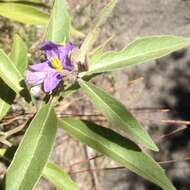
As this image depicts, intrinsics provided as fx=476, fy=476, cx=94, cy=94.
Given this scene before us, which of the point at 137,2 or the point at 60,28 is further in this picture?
the point at 137,2

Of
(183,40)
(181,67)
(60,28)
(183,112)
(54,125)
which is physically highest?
(60,28)

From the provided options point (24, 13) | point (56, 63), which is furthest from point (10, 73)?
point (24, 13)

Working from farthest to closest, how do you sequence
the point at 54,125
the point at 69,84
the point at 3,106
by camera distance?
the point at 3,106 < the point at 69,84 < the point at 54,125

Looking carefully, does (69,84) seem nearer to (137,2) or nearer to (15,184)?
(15,184)

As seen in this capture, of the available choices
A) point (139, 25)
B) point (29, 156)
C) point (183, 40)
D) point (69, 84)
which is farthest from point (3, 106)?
point (139, 25)

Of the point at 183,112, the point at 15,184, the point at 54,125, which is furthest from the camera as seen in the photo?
the point at 183,112

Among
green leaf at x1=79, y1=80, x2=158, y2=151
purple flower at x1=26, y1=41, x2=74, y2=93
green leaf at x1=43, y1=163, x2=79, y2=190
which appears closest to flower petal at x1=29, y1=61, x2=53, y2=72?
purple flower at x1=26, y1=41, x2=74, y2=93

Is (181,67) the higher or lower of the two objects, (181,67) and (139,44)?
the lower
